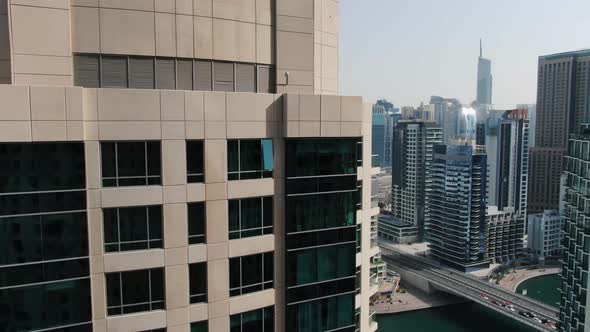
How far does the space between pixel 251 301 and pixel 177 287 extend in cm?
290

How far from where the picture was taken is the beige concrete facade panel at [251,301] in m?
17.0

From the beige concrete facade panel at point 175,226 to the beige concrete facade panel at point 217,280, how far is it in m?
1.37

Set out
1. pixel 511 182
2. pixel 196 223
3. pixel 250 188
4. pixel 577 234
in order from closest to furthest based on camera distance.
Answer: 1. pixel 196 223
2. pixel 250 188
3. pixel 577 234
4. pixel 511 182

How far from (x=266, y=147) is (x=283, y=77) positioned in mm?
3424

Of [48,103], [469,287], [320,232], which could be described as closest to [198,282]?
[320,232]

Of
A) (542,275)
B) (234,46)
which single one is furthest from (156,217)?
(542,275)

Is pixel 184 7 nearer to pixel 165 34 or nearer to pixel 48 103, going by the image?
pixel 165 34

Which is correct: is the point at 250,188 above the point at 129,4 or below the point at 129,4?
below

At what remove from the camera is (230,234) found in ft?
55.4

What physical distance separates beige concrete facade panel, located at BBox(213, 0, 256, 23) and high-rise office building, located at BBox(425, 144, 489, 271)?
125m

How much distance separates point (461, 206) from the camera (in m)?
134

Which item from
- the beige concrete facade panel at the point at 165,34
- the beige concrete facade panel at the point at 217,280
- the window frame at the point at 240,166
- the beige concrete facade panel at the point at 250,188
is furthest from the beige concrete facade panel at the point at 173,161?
the beige concrete facade panel at the point at 165,34

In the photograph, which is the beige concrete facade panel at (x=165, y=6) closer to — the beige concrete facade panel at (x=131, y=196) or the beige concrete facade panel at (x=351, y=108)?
the beige concrete facade panel at (x=131, y=196)

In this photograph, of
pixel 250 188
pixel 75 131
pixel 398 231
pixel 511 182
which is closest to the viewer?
pixel 75 131
